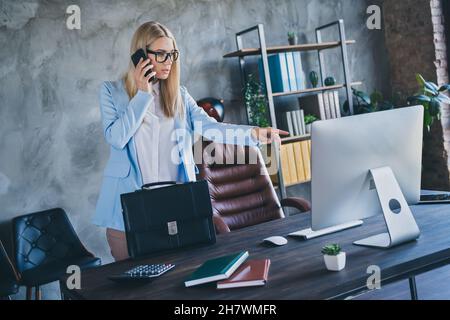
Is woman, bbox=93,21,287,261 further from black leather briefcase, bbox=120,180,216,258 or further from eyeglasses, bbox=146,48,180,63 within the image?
A: black leather briefcase, bbox=120,180,216,258

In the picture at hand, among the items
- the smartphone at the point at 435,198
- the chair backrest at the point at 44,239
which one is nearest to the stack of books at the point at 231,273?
the smartphone at the point at 435,198

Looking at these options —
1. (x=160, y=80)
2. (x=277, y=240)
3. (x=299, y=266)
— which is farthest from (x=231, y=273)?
(x=160, y=80)

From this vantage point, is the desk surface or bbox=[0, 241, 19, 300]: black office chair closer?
the desk surface

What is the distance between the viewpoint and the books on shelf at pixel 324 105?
→ 13.8 feet

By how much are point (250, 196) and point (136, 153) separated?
105 centimetres

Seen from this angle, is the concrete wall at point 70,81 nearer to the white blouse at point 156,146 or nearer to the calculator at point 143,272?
the white blouse at point 156,146


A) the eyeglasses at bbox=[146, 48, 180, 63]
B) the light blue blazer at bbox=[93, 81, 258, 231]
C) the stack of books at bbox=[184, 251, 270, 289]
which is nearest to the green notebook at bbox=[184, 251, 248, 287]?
the stack of books at bbox=[184, 251, 270, 289]

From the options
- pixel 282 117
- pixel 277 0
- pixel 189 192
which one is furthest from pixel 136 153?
pixel 277 0

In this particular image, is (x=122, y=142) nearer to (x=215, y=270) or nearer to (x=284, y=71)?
(x=215, y=270)

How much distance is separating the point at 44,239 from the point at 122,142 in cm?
167

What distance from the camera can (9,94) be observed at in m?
3.35

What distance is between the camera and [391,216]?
1.64m

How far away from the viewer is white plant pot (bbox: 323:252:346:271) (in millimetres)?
1426
